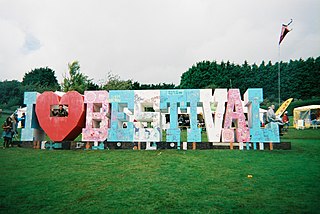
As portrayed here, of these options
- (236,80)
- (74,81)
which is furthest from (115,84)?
(236,80)

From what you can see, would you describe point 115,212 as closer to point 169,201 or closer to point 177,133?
point 169,201

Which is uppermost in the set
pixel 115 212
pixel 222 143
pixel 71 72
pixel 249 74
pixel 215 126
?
pixel 249 74

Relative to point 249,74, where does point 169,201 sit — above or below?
below

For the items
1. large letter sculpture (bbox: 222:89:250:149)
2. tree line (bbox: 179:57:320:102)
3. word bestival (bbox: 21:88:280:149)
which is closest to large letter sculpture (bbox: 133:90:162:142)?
word bestival (bbox: 21:88:280:149)

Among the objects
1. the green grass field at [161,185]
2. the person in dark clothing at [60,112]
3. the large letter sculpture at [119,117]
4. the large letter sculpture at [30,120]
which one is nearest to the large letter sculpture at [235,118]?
the green grass field at [161,185]

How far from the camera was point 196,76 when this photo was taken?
45.7 m

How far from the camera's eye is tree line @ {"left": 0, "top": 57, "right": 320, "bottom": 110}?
1684 inches

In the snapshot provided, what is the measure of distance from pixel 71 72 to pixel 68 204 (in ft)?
103

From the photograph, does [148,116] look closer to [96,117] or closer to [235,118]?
[96,117]

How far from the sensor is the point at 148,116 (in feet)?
33.5

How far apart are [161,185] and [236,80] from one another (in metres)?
45.3

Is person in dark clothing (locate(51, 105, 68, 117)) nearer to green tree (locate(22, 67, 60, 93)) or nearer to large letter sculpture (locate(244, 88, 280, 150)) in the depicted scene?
large letter sculpture (locate(244, 88, 280, 150))

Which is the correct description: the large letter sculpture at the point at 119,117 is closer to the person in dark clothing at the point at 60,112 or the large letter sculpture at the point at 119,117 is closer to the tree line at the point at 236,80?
the person in dark clothing at the point at 60,112

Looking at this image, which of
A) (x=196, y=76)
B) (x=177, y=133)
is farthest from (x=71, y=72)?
(x=177, y=133)
